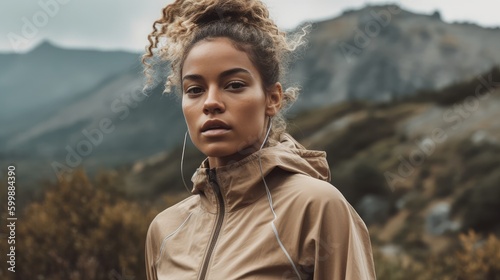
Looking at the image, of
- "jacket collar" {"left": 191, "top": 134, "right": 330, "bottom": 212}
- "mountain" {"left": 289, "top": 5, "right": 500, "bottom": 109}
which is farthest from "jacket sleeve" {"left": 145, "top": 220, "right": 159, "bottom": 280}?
"mountain" {"left": 289, "top": 5, "right": 500, "bottom": 109}

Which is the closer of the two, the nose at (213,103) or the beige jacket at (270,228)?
the beige jacket at (270,228)

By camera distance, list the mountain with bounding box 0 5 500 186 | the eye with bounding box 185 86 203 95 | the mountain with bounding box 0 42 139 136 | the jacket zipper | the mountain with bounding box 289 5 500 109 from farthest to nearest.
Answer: the mountain with bounding box 0 42 139 136 → the mountain with bounding box 0 5 500 186 → the mountain with bounding box 289 5 500 109 → the eye with bounding box 185 86 203 95 → the jacket zipper

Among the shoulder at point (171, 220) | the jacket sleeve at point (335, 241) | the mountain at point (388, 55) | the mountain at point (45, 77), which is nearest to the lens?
the jacket sleeve at point (335, 241)

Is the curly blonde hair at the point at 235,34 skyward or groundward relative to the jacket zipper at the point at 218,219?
skyward

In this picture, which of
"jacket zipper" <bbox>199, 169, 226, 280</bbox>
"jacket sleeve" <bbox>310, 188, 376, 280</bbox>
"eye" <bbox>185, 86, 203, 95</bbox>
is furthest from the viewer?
"eye" <bbox>185, 86, 203, 95</bbox>

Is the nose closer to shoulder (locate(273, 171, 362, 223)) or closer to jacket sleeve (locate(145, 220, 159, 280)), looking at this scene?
shoulder (locate(273, 171, 362, 223))

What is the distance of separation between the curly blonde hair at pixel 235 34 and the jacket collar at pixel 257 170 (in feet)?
0.52

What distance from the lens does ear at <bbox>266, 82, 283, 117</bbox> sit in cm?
236

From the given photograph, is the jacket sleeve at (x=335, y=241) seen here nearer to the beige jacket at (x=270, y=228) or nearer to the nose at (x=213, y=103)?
the beige jacket at (x=270, y=228)

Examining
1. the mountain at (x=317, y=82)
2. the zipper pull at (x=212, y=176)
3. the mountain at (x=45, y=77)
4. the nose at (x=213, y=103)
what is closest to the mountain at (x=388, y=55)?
the mountain at (x=317, y=82)

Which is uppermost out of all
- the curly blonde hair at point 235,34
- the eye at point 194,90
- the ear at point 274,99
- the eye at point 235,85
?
the curly blonde hair at point 235,34

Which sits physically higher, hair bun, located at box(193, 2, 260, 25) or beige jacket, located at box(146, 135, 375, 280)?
hair bun, located at box(193, 2, 260, 25)

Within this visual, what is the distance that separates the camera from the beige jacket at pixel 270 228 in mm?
2064

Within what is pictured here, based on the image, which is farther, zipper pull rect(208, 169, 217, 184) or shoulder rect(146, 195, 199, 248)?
shoulder rect(146, 195, 199, 248)
